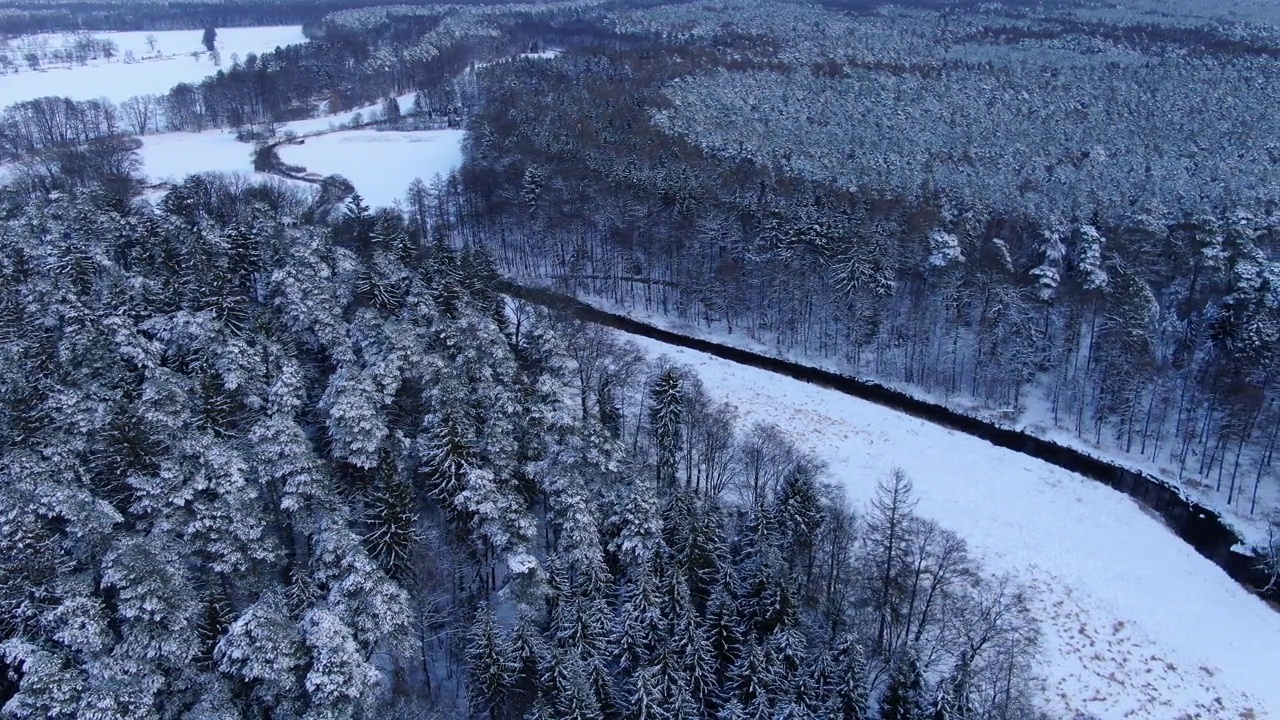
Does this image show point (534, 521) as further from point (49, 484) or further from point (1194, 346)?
point (1194, 346)

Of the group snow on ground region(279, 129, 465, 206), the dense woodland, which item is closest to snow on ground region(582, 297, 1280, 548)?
the dense woodland

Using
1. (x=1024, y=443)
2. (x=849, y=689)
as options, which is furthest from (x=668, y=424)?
(x=1024, y=443)

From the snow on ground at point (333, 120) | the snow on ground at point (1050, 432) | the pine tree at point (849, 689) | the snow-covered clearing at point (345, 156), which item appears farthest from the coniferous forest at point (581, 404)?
the snow on ground at point (333, 120)

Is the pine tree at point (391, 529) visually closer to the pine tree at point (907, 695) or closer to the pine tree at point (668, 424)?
the pine tree at point (668, 424)

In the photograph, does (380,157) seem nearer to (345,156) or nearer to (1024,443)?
(345,156)

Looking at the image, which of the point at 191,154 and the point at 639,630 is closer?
the point at 639,630

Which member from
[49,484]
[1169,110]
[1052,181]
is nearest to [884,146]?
[1052,181]

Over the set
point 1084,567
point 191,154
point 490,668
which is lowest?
point 1084,567

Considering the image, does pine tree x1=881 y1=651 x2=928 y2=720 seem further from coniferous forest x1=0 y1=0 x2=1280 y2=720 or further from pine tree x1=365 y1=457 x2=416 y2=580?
pine tree x1=365 y1=457 x2=416 y2=580
